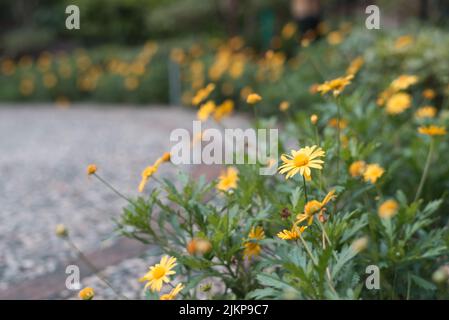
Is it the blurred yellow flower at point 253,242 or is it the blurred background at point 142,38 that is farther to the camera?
the blurred background at point 142,38

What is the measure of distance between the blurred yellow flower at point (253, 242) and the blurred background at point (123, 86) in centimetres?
44

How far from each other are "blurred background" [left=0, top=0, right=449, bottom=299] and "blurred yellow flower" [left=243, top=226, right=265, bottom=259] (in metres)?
0.44

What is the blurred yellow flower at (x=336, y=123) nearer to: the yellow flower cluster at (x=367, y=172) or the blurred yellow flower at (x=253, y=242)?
the yellow flower cluster at (x=367, y=172)

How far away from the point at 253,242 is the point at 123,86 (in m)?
7.34

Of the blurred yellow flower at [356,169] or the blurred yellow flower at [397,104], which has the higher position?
the blurred yellow flower at [397,104]

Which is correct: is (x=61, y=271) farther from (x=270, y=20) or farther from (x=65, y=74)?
(x=270, y=20)

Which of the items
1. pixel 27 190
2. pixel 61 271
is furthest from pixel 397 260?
pixel 27 190

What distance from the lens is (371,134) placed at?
2730 millimetres

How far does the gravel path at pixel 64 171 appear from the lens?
323 centimetres

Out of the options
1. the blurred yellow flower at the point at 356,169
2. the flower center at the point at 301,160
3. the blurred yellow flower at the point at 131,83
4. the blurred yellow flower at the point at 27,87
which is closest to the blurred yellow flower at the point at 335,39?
the blurred yellow flower at the point at 356,169

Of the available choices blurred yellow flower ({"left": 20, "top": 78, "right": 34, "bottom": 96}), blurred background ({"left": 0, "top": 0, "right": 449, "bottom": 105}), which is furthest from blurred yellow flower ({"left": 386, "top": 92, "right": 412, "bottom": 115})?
blurred yellow flower ({"left": 20, "top": 78, "right": 34, "bottom": 96})

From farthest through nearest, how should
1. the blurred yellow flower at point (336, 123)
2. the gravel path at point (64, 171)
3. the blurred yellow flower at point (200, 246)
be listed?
the gravel path at point (64, 171)
the blurred yellow flower at point (336, 123)
the blurred yellow flower at point (200, 246)

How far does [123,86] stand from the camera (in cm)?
880

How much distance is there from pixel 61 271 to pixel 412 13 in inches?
340
